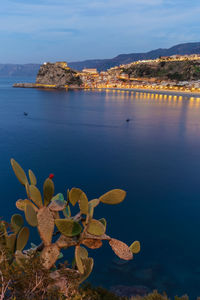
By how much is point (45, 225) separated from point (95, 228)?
1.21 m

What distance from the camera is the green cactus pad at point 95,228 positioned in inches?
232

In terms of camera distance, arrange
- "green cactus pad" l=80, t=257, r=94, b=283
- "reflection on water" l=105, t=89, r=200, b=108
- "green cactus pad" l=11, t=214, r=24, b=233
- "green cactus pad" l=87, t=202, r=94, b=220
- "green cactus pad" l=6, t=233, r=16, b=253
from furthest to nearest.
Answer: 1. "reflection on water" l=105, t=89, r=200, b=108
2. "green cactus pad" l=11, t=214, r=24, b=233
3. "green cactus pad" l=6, t=233, r=16, b=253
4. "green cactus pad" l=80, t=257, r=94, b=283
5. "green cactus pad" l=87, t=202, r=94, b=220

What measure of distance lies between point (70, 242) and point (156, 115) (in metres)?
59.0

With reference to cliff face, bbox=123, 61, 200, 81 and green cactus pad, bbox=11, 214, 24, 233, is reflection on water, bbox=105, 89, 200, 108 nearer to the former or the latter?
cliff face, bbox=123, 61, 200, 81

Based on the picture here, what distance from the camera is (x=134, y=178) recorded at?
77.0 ft

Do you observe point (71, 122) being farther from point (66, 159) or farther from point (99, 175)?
point (99, 175)

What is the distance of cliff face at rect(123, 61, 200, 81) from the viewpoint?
15538 centimetres

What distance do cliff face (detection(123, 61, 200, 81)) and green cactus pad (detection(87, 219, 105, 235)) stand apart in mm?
159464

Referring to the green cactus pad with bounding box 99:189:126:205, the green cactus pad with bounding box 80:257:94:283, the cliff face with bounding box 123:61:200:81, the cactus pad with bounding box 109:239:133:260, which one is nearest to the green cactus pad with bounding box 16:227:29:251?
the green cactus pad with bounding box 80:257:94:283

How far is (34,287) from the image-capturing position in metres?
5.39

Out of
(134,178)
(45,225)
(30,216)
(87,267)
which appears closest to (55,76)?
(134,178)

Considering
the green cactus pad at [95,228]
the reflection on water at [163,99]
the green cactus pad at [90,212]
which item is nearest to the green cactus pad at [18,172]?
the green cactus pad at [90,212]

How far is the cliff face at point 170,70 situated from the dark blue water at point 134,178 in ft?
376

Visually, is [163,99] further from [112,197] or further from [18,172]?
[112,197]
